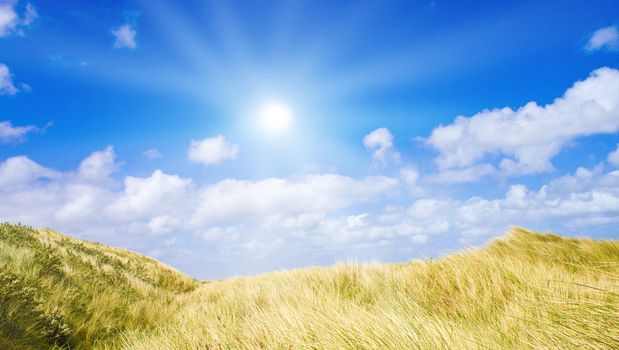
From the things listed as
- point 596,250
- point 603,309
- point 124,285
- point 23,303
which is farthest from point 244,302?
point 596,250

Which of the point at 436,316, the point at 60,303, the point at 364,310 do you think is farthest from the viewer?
the point at 60,303

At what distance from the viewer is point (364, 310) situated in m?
3.33

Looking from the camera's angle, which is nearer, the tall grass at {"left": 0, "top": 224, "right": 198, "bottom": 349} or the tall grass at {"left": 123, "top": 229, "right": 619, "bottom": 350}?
the tall grass at {"left": 123, "top": 229, "right": 619, "bottom": 350}

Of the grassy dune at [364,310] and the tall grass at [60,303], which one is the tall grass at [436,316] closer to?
the grassy dune at [364,310]

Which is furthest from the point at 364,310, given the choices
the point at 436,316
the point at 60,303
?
the point at 60,303

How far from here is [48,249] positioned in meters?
6.93

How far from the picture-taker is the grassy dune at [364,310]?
257 cm

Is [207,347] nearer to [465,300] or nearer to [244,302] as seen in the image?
[244,302]

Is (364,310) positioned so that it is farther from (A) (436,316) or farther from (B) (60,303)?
(B) (60,303)

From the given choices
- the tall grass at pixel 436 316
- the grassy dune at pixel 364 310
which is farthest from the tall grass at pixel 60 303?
the tall grass at pixel 436 316

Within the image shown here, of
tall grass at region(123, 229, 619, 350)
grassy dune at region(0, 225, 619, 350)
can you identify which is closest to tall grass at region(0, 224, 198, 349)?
grassy dune at region(0, 225, 619, 350)

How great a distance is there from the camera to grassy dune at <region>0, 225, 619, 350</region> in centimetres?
257

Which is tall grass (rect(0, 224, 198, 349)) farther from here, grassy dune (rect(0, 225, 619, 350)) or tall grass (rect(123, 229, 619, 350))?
tall grass (rect(123, 229, 619, 350))

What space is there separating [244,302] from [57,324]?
2170 millimetres
